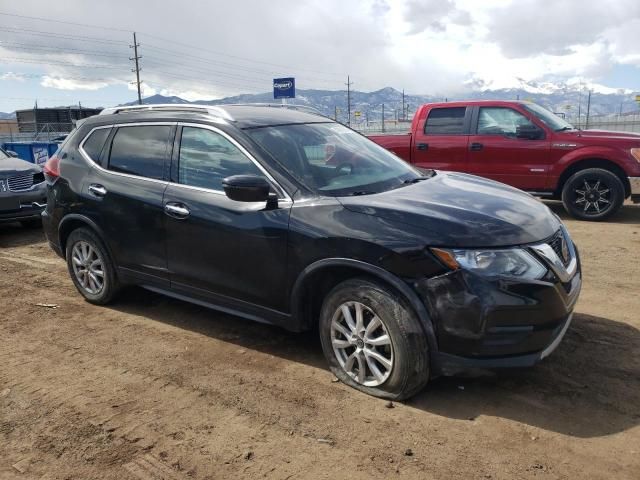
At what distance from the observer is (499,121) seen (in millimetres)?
9156

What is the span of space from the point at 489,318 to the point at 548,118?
7121 mm

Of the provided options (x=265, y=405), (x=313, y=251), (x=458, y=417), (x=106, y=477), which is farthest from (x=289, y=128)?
(x=106, y=477)

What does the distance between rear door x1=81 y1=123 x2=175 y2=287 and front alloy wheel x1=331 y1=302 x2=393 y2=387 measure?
162 centimetres

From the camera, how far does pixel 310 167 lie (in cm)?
389

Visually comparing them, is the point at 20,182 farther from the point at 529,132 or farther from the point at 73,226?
the point at 529,132

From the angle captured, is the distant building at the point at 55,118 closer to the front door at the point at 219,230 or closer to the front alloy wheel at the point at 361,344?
the front door at the point at 219,230

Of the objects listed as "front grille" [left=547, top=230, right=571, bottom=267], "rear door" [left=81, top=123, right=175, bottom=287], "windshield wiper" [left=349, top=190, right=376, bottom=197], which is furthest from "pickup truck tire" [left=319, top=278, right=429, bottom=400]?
"rear door" [left=81, top=123, right=175, bottom=287]

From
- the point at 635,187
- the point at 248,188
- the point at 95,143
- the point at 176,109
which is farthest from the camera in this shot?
the point at 635,187

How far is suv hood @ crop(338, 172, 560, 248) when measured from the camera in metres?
3.11

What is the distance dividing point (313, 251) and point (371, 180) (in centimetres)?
84

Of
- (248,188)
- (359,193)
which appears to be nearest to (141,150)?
(248,188)

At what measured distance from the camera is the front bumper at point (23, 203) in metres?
8.60

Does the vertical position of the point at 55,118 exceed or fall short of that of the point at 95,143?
it exceeds it

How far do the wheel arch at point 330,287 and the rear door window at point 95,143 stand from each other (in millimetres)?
2463
